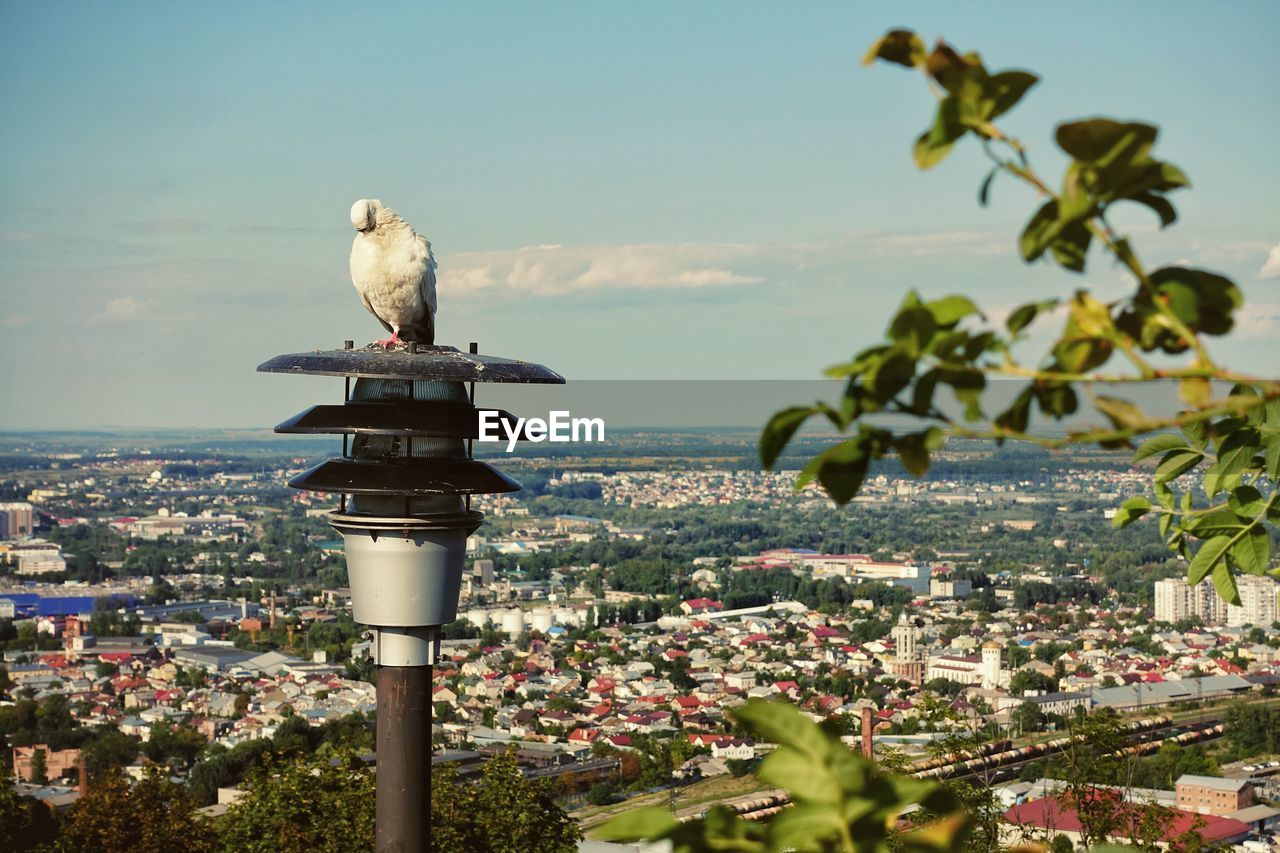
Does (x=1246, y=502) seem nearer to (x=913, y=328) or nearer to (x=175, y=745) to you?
(x=913, y=328)

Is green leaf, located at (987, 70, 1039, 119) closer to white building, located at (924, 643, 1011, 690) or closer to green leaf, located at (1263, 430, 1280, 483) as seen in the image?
green leaf, located at (1263, 430, 1280, 483)

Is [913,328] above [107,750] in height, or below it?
above

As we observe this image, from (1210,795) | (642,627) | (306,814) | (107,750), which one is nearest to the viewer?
(306,814)

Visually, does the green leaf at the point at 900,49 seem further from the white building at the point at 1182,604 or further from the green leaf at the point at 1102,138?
the white building at the point at 1182,604

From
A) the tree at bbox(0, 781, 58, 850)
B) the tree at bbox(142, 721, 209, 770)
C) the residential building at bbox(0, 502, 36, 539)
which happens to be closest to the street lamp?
the tree at bbox(0, 781, 58, 850)

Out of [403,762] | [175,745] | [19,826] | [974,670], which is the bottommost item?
[175,745]

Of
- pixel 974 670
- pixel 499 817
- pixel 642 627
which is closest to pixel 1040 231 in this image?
pixel 499 817
